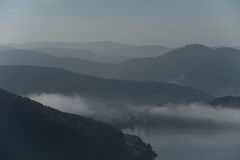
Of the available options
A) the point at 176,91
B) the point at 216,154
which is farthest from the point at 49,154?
the point at 176,91

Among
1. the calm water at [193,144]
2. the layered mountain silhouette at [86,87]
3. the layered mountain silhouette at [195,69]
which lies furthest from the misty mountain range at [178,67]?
the calm water at [193,144]

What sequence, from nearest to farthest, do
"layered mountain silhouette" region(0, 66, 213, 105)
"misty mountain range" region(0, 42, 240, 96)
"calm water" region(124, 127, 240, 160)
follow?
"calm water" region(124, 127, 240, 160)
"layered mountain silhouette" region(0, 66, 213, 105)
"misty mountain range" region(0, 42, 240, 96)

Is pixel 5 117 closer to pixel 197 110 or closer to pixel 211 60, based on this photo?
pixel 197 110

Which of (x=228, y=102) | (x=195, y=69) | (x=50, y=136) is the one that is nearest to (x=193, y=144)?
(x=50, y=136)

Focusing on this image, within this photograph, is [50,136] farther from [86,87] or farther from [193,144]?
[86,87]

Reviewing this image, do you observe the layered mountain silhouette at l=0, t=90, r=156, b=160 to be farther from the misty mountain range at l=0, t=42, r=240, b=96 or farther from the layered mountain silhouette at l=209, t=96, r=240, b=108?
the misty mountain range at l=0, t=42, r=240, b=96

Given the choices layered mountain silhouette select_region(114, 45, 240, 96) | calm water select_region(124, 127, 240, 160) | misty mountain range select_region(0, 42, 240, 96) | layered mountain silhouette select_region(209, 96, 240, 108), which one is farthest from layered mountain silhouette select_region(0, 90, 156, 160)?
misty mountain range select_region(0, 42, 240, 96)

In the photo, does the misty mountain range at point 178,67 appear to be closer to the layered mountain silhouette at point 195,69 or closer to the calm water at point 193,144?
the layered mountain silhouette at point 195,69
